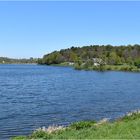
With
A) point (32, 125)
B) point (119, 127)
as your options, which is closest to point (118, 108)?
point (32, 125)

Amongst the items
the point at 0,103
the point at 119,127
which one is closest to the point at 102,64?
the point at 0,103

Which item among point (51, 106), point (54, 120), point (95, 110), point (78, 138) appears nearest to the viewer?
point (78, 138)

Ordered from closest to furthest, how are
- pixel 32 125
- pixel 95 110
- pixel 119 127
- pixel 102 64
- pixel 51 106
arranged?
pixel 119 127
pixel 32 125
pixel 95 110
pixel 51 106
pixel 102 64

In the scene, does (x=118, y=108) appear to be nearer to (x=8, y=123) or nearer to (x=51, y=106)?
(x=51, y=106)

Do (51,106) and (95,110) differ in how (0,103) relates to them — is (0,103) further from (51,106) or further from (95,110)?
(95,110)

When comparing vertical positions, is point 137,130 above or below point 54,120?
above

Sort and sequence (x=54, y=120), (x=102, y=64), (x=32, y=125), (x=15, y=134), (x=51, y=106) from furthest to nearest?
(x=102, y=64)
(x=51, y=106)
(x=54, y=120)
(x=32, y=125)
(x=15, y=134)

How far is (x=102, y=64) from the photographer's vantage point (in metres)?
197

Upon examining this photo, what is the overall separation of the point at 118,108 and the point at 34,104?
11.0m

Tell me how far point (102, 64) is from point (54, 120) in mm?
162033

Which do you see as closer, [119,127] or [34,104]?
[119,127]

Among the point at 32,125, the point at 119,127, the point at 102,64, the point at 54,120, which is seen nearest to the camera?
the point at 119,127

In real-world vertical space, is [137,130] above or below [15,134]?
above

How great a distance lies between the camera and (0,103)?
5016cm
